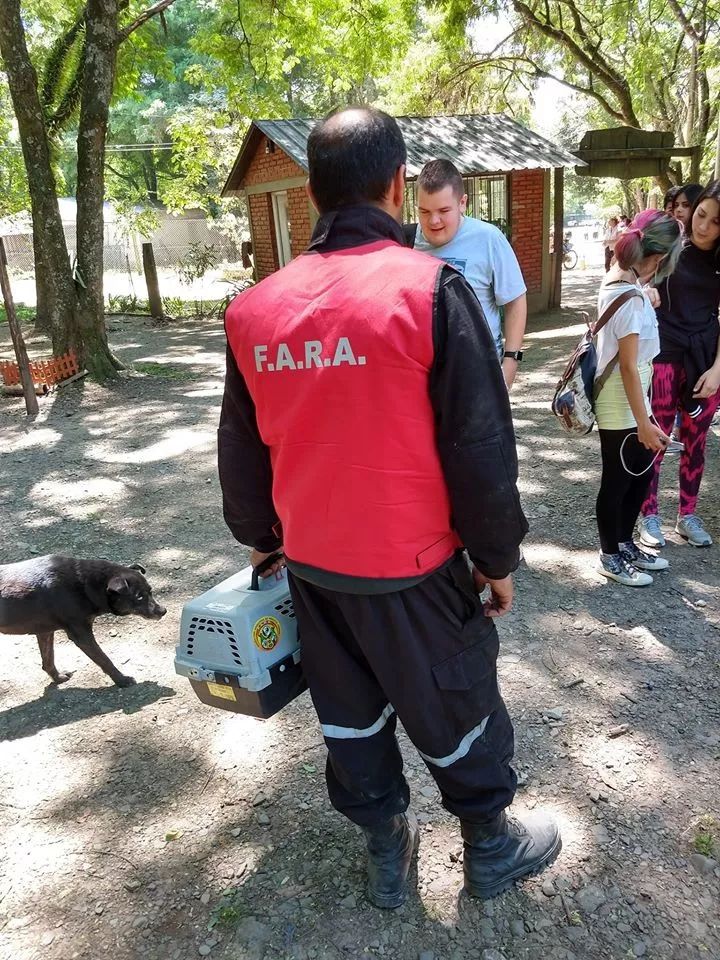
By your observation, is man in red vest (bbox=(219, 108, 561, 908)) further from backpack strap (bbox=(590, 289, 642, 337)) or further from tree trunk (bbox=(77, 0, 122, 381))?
tree trunk (bbox=(77, 0, 122, 381))

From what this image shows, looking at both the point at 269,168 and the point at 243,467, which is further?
the point at 269,168

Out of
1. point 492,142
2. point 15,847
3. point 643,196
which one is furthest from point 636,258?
point 643,196

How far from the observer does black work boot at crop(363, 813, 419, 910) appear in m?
2.05

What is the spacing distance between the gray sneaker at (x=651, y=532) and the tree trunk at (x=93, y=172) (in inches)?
288

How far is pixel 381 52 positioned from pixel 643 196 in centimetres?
1732

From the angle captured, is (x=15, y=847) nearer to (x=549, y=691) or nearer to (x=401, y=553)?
(x=401, y=553)

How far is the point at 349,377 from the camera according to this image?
4.83 ft

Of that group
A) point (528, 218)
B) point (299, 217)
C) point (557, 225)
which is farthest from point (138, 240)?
point (557, 225)

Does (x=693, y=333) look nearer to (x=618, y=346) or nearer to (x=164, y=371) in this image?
(x=618, y=346)

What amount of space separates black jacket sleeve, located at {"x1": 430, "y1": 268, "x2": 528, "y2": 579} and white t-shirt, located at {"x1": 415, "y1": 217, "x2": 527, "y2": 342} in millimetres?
2091

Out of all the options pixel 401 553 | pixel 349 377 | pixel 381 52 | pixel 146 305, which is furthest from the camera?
pixel 146 305

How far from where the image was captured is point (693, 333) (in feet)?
12.3

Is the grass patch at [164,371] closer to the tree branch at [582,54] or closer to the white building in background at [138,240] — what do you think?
the tree branch at [582,54]

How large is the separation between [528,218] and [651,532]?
35.0 ft
